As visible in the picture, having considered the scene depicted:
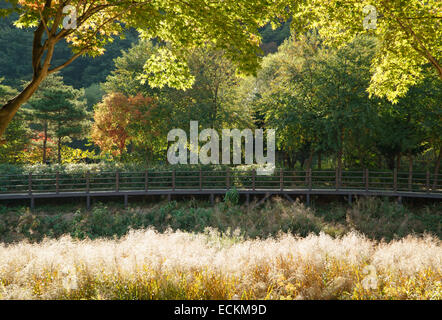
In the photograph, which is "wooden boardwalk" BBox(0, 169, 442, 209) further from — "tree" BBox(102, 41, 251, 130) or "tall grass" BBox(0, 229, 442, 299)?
"tall grass" BBox(0, 229, 442, 299)

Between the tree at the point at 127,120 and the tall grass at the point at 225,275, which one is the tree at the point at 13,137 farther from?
the tall grass at the point at 225,275

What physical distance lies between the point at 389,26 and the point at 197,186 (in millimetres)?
11499

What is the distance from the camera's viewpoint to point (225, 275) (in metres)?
3.91

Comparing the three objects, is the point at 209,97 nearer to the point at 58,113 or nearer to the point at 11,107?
the point at 58,113

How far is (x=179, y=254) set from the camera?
4.55 meters

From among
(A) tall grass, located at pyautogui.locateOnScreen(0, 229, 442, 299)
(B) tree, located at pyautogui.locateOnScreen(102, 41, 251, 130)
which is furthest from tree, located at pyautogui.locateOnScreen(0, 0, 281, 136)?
(B) tree, located at pyautogui.locateOnScreen(102, 41, 251, 130)

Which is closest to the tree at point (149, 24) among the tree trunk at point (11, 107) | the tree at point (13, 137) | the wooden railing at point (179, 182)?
the tree trunk at point (11, 107)

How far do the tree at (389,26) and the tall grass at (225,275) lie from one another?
584 cm

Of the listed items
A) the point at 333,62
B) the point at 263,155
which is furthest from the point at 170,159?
the point at 333,62

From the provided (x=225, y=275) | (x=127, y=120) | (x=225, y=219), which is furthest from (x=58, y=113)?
(x=225, y=275)

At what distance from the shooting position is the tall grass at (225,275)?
3.67 m

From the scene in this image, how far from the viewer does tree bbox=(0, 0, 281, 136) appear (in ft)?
18.6

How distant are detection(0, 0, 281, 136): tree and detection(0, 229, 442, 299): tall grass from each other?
2993mm

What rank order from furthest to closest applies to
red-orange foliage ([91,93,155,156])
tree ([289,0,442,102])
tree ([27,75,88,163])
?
tree ([27,75,88,163]) → red-orange foliage ([91,93,155,156]) → tree ([289,0,442,102])
